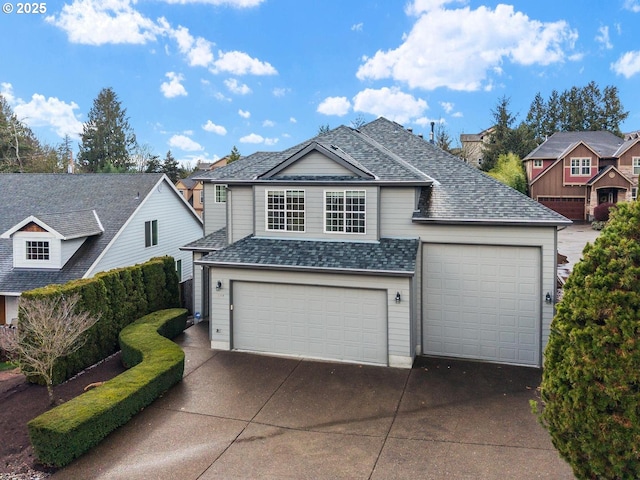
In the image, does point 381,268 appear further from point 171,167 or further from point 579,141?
point 171,167

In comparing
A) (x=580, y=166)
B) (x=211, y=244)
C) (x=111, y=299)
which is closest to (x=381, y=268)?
(x=211, y=244)

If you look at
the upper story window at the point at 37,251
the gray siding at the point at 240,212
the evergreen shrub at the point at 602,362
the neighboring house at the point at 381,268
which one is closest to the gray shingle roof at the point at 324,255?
the neighboring house at the point at 381,268

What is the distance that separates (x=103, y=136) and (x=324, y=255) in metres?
53.6

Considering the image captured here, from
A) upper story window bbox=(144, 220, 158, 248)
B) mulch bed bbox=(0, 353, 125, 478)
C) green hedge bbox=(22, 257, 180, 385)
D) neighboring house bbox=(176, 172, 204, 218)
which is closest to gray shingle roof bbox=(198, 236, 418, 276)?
green hedge bbox=(22, 257, 180, 385)

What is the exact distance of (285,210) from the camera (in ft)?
46.3

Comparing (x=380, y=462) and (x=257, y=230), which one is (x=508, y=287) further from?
(x=257, y=230)

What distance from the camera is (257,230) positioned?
14492 millimetres

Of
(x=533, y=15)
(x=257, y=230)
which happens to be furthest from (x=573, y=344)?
(x=533, y=15)

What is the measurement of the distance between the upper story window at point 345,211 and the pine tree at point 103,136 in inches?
1976

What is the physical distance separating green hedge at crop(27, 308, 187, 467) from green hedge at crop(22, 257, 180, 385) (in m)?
1.24

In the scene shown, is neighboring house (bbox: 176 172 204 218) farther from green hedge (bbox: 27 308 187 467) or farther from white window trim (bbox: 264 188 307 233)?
green hedge (bbox: 27 308 187 467)

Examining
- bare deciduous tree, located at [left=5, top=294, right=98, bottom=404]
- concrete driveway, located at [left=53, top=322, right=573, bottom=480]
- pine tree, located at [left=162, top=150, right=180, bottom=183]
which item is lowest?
concrete driveway, located at [left=53, top=322, right=573, bottom=480]

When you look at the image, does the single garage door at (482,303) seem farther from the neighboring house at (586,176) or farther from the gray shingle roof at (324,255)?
the neighboring house at (586,176)

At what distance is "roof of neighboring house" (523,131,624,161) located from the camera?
4072 cm
